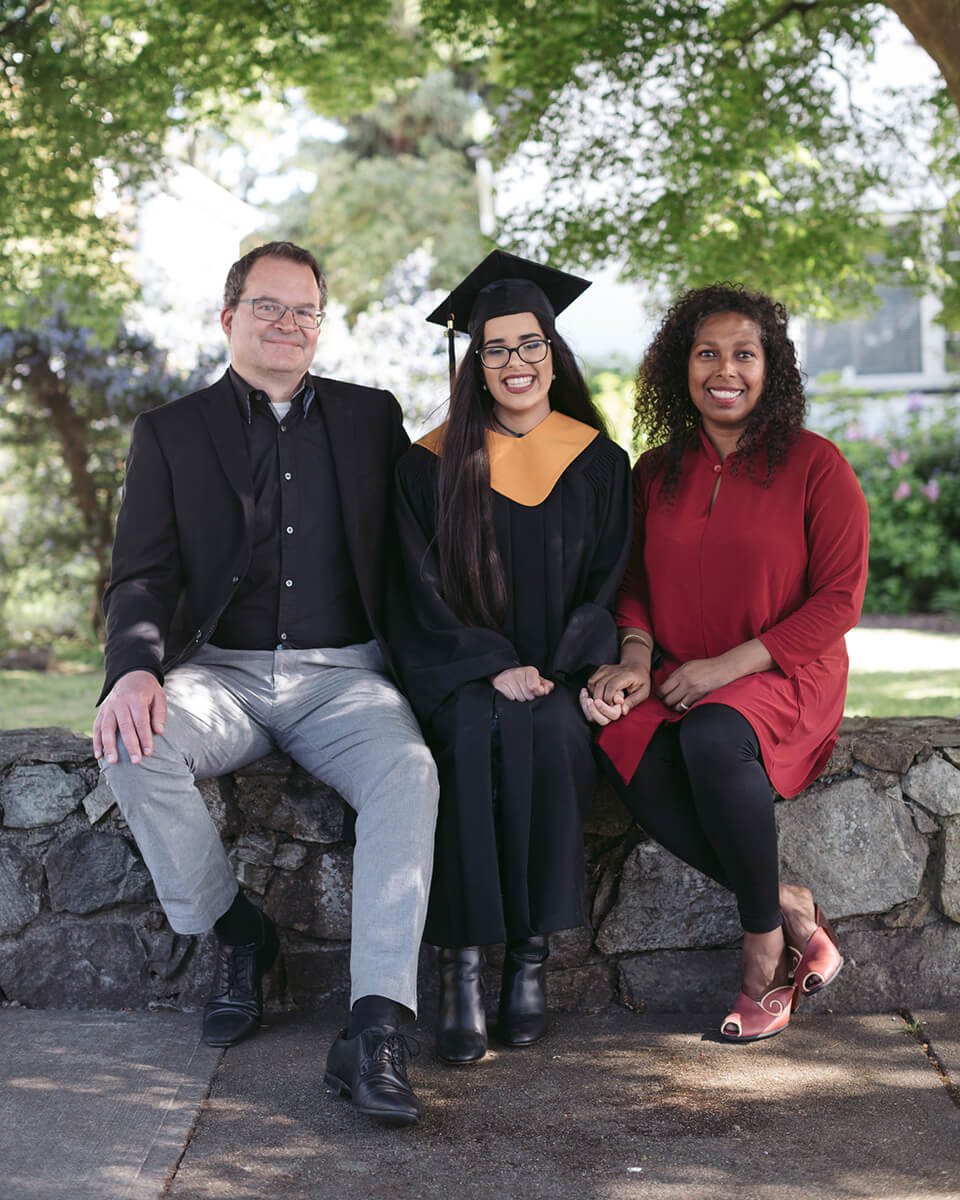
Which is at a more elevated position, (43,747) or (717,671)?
(717,671)


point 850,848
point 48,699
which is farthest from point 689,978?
point 48,699

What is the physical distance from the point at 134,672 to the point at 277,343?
1033 millimetres

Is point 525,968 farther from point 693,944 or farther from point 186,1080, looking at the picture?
point 186,1080

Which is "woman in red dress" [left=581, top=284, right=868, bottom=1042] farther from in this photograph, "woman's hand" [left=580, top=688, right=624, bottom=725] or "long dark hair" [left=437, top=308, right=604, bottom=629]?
"long dark hair" [left=437, top=308, right=604, bottom=629]

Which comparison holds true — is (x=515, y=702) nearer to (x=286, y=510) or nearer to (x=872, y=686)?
(x=286, y=510)

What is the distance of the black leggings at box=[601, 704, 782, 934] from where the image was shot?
3129 mm

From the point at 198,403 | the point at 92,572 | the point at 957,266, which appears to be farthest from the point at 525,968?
the point at 92,572

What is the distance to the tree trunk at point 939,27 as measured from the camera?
173 inches

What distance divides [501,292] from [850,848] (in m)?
1.78

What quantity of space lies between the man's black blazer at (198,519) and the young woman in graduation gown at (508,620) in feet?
0.34

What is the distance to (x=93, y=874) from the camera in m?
3.62

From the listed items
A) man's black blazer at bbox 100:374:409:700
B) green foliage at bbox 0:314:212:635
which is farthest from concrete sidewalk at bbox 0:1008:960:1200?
green foliage at bbox 0:314:212:635

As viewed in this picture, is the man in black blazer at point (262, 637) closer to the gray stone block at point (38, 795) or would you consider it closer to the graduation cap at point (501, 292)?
the graduation cap at point (501, 292)

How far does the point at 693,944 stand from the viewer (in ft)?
11.7
